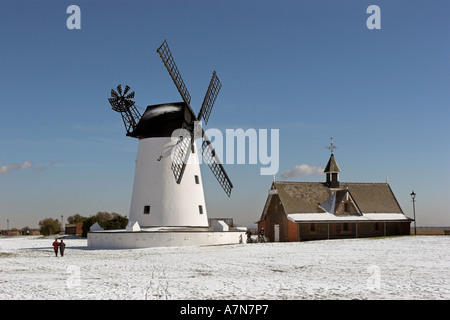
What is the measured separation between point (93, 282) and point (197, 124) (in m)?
21.2

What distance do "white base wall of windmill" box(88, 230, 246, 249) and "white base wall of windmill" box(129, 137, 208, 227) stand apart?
1.46 metres

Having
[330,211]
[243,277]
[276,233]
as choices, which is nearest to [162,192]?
[276,233]

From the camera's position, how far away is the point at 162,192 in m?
35.2

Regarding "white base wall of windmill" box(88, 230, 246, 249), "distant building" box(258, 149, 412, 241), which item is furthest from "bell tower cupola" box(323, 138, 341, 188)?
"white base wall of windmill" box(88, 230, 246, 249)

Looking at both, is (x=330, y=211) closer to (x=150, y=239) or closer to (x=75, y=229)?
(x=150, y=239)

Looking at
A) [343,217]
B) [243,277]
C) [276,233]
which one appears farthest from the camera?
[276,233]

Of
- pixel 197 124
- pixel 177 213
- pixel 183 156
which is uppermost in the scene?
pixel 197 124

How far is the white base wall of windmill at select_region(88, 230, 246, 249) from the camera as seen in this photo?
1304 inches

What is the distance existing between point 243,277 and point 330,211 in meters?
24.6

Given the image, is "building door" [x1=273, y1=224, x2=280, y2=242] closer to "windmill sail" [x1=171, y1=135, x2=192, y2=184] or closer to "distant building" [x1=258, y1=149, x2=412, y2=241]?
"distant building" [x1=258, y1=149, x2=412, y2=241]

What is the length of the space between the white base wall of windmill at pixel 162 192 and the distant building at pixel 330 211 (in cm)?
728
